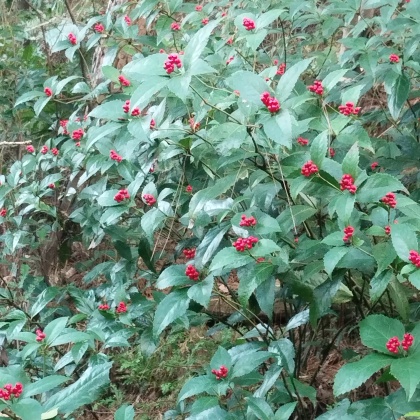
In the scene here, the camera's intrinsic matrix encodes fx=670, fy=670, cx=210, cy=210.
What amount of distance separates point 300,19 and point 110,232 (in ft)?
4.25

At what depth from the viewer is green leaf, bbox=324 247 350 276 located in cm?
173

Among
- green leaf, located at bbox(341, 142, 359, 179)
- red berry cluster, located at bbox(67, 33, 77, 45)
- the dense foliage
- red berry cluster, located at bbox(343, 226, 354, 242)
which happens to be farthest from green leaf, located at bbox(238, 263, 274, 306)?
red berry cluster, located at bbox(67, 33, 77, 45)

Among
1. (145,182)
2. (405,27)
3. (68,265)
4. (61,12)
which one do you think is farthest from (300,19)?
(61,12)

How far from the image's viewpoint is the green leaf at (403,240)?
167 centimetres

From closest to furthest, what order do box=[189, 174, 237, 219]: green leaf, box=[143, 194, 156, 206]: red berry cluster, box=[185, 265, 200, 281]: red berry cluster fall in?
box=[185, 265, 200, 281]: red berry cluster → box=[189, 174, 237, 219]: green leaf → box=[143, 194, 156, 206]: red berry cluster

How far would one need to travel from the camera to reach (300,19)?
10.00ft

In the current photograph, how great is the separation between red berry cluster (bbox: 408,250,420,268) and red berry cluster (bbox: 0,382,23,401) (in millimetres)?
1013

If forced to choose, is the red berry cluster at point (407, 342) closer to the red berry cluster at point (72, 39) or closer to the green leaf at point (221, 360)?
the green leaf at point (221, 360)

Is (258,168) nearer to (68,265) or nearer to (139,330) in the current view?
(139,330)

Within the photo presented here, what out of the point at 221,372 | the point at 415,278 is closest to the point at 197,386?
the point at 221,372

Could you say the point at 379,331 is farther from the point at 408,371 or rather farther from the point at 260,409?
the point at 260,409

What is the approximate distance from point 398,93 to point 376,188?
94 centimetres

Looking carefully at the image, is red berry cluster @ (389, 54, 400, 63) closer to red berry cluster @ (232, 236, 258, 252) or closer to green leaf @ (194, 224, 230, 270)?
green leaf @ (194, 224, 230, 270)

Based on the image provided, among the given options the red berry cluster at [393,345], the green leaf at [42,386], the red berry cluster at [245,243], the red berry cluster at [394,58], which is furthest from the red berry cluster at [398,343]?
the red berry cluster at [394,58]
